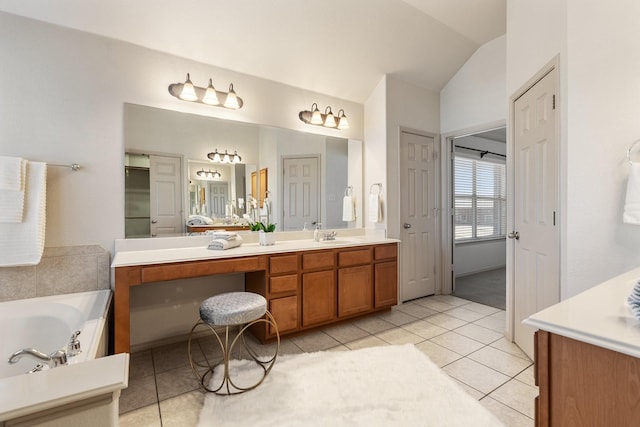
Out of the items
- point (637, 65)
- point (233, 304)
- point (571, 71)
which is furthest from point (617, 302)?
point (233, 304)

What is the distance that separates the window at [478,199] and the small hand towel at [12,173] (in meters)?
4.85

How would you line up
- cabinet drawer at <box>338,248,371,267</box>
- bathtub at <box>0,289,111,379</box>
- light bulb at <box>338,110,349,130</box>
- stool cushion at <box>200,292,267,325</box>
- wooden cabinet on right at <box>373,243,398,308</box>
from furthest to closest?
light bulb at <box>338,110,349,130</box>, wooden cabinet on right at <box>373,243,398,308</box>, cabinet drawer at <box>338,248,371,267</box>, stool cushion at <box>200,292,267,325</box>, bathtub at <box>0,289,111,379</box>

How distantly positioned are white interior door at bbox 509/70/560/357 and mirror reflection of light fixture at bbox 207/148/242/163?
248 centimetres

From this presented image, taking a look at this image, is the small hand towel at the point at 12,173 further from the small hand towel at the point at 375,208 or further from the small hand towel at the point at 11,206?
the small hand towel at the point at 375,208

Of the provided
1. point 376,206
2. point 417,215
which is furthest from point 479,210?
point 376,206

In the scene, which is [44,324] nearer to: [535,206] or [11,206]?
[11,206]

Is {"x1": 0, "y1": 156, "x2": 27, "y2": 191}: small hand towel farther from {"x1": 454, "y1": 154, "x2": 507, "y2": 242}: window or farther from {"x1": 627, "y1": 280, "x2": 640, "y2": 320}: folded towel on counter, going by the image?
{"x1": 454, "y1": 154, "x2": 507, "y2": 242}: window

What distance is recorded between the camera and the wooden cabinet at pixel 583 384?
2.23 feet

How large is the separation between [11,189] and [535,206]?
3553 mm

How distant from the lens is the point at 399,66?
3.34 meters

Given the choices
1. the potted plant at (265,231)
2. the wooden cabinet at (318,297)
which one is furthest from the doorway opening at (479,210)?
the potted plant at (265,231)

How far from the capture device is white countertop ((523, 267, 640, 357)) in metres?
0.69

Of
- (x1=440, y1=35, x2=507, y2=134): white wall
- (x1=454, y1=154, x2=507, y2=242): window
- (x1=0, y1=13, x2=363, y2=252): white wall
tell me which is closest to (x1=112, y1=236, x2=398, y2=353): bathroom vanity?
(x1=0, y1=13, x2=363, y2=252): white wall

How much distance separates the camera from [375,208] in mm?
3393
